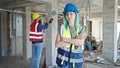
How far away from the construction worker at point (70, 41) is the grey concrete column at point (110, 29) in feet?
16.3

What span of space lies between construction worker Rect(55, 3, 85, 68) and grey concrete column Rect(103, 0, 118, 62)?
496 centimetres

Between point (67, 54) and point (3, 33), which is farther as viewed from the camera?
point (3, 33)

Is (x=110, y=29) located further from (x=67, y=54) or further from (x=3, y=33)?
(x=67, y=54)

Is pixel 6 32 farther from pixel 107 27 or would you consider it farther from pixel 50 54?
pixel 107 27

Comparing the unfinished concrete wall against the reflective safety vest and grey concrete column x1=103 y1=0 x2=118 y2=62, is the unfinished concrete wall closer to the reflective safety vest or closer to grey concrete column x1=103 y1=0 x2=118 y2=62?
grey concrete column x1=103 y1=0 x2=118 y2=62

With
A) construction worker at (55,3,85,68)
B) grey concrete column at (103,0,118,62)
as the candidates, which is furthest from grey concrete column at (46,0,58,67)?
construction worker at (55,3,85,68)

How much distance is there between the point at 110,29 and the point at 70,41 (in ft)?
16.8

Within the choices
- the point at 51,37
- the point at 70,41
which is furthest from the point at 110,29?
the point at 70,41

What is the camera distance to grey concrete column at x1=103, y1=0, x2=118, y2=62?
6934 millimetres

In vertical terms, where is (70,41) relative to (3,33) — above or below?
above

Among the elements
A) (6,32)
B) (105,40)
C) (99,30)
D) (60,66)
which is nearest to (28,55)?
(6,32)

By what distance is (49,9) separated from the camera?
613 centimetres

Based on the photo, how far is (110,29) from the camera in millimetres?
7004

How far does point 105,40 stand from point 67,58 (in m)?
5.22
